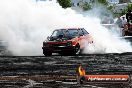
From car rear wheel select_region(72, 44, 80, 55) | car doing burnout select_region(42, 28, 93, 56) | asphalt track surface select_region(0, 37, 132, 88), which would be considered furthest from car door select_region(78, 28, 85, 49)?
asphalt track surface select_region(0, 37, 132, 88)

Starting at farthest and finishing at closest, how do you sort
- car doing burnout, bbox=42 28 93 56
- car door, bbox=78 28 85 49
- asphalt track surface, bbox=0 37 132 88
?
car door, bbox=78 28 85 49
car doing burnout, bbox=42 28 93 56
asphalt track surface, bbox=0 37 132 88

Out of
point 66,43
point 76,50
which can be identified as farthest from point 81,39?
point 66,43


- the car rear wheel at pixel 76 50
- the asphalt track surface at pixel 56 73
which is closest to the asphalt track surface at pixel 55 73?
the asphalt track surface at pixel 56 73

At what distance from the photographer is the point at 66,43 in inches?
845

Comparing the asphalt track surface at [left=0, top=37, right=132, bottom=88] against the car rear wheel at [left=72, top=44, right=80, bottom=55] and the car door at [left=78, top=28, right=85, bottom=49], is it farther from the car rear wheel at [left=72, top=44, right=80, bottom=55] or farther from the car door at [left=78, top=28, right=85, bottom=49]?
the car door at [left=78, top=28, right=85, bottom=49]

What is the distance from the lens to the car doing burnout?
21.5 meters

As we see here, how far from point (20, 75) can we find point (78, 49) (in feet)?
27.2

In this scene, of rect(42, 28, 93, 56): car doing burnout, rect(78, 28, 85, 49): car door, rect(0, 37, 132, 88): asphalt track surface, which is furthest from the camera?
rect(78, 28, 85, 49): car door

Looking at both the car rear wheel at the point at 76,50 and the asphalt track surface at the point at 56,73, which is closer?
the asphalt track surface at the point at 56,73

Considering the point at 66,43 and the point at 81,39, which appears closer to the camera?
the point at 66,43

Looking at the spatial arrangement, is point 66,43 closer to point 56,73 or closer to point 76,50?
point 76,50

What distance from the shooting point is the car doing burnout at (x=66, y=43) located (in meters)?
21.5

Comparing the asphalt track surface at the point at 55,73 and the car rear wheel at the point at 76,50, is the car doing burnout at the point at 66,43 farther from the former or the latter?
the asphalt track surface at the point at 55,73

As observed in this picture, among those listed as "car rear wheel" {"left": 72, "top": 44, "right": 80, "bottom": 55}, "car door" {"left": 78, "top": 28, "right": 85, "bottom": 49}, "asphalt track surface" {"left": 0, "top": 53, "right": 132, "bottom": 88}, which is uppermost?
"asphalt track surface" {"left": 0, "top": 53, "right": 132, "bottom": 88}
